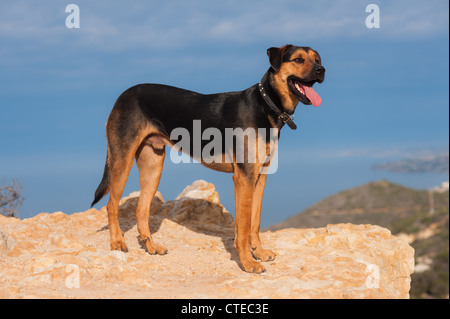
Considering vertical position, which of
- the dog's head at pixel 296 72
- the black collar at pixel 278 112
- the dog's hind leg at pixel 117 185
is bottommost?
the dog's hind leg at pixel 117 185

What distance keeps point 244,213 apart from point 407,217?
54.2 m

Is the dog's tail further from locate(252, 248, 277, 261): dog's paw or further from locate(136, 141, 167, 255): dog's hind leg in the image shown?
locate(252, 248, 277, 261): dog's paw

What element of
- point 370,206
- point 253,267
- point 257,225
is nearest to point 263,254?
point 257,225

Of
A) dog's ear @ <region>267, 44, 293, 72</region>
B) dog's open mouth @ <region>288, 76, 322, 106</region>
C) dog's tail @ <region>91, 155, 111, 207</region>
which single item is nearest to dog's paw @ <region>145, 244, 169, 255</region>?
dog's tail @ <region>91, 155, 111, 207</region>

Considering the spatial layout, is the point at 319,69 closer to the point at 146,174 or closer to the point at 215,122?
the point at 215,122

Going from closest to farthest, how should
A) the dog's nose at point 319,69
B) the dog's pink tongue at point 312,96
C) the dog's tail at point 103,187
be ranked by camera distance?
1. the dog's nose at point 319,69
2. the dog's pink tongue at point 312,96
3. the dog's tail at point 103,187

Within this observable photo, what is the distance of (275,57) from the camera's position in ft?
22.2

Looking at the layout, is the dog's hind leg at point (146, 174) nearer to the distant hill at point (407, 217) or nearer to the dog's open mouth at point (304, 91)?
the dog's open mouth at point (304, 91)

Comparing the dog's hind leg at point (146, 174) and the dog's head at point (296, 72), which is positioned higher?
the dog's head at point (296, 72)

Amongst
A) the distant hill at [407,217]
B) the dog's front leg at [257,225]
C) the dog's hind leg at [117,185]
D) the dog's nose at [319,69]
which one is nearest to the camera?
the dog's nose at [319,69]

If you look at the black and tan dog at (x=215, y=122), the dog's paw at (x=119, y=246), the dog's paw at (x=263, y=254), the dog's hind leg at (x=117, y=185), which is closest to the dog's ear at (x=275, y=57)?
the black and tan dog at (x=215, y=122)

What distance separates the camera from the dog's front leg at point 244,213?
22.1 feet
